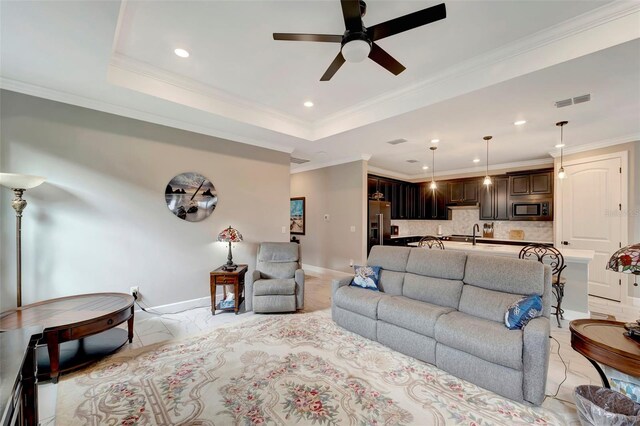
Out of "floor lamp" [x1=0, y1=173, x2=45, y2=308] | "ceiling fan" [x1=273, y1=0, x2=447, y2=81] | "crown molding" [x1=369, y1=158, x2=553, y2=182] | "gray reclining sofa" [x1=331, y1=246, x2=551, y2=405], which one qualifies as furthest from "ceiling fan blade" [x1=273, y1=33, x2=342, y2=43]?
"crown molding" [x1=369, y1=158, x2=553, y2=182]

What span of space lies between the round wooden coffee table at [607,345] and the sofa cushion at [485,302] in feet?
1.60

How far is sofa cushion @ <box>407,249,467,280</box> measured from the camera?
111 inches

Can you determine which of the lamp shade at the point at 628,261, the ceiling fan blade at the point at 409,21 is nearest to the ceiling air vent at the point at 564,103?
the lamp shade at the point at 628,261

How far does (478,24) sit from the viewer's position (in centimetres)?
222

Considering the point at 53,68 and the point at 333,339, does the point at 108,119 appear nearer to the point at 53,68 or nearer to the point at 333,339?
the point at 53,68

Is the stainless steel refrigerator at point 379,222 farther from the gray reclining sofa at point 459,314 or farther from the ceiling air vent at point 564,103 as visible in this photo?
the ceiling air vent at point 564,103

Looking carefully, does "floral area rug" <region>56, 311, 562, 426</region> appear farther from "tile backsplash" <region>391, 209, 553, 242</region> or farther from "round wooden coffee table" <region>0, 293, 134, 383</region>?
"tile backsplash" <region>391, 209, 553, 242</region>

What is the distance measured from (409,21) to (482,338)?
8.07 ft

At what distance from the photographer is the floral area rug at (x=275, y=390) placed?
5.96 feet

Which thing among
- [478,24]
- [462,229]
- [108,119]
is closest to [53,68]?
[108,119]

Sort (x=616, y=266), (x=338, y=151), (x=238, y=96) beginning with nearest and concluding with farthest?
(x=616, y=266), (x=238, y=96), (x=338, y=151)

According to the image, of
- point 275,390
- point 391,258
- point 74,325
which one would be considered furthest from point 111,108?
point 391,258

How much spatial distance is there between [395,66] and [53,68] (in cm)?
327

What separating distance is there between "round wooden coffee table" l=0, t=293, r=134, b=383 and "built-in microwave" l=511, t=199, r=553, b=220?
7.45m
